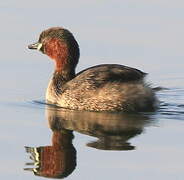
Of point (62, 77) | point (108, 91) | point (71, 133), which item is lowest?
point (71, 133)

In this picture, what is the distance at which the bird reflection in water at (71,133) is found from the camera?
12.0 m

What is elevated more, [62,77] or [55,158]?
[62,77]

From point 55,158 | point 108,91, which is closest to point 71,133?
point 55,158

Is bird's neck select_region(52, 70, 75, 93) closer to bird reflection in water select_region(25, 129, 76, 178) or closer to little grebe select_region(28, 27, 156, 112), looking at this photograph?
little grebe select_region(28, 27, 156, 112)

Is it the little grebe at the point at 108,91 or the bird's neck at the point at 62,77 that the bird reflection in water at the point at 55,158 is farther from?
the bird's neck at the point at 62,77

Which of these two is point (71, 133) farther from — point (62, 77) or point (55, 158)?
point (62, 77)

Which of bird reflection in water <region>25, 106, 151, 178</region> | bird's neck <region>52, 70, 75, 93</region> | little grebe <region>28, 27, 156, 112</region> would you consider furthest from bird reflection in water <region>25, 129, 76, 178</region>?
bird's neck <region>52, 70, 75, 93</region>

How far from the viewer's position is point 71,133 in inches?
537

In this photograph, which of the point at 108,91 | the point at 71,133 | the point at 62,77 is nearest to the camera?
the point at 71,133

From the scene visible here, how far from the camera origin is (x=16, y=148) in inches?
500

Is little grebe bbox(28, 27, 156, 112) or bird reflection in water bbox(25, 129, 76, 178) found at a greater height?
little grebe bbox(28, 27, 156, 112)

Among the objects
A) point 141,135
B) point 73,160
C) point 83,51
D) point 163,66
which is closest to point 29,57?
point 83,51

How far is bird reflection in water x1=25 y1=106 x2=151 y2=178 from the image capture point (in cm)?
1200

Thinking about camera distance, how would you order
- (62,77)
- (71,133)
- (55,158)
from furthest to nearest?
(62,77) → (71,133) → (55,158)
